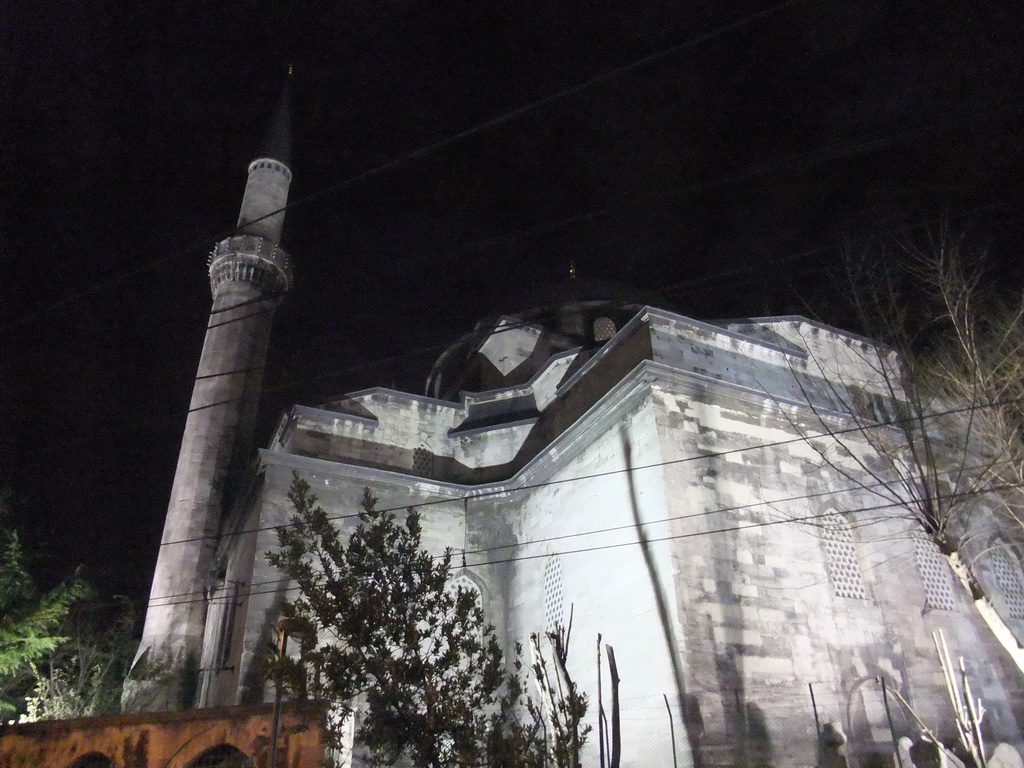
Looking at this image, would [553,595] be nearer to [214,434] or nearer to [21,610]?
[214,434]

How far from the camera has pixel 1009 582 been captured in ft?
46.9

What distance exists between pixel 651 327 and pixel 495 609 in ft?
22.3

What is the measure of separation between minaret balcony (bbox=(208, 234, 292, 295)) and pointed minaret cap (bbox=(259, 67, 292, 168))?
13.0 ft

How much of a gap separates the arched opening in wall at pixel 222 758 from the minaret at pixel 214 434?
639cm

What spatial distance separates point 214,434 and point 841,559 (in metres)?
15.8

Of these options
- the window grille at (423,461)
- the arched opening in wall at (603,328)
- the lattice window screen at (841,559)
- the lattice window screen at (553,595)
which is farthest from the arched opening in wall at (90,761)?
the arched opening in wall at (603,328)

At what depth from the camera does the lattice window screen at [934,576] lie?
42.0ft

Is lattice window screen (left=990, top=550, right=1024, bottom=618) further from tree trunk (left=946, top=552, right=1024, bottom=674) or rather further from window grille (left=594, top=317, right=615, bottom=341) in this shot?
window grille (left=594, top=317, right=615, bottom=341)

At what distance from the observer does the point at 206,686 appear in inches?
619

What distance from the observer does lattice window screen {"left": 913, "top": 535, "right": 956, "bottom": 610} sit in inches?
504

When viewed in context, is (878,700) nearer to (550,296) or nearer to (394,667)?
(394,667)

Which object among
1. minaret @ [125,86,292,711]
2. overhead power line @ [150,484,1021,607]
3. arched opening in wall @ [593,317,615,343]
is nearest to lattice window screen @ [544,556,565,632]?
overhead power line @ [150,484,1021,607]

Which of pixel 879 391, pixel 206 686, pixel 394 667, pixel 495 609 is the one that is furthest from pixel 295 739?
pixel 879 391

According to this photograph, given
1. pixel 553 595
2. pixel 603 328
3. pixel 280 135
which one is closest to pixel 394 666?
pixel 553 595
